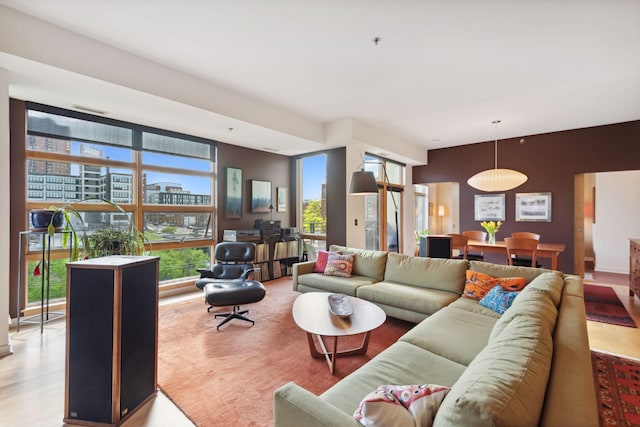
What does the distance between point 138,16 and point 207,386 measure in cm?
307

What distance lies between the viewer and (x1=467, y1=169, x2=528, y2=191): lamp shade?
4.64 m

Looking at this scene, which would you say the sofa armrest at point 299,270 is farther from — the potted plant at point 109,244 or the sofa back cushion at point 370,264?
the potted plant at point 109,244

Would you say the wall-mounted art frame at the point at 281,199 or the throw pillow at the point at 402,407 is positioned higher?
the wall-mounted art frame at the point at 281,199

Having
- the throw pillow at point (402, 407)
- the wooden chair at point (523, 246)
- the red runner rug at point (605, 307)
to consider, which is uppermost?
the wooden chair at point (523, 246)

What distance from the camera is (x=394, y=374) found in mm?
1654

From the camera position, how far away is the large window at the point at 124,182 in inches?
139

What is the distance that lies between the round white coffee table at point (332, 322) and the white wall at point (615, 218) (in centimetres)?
719

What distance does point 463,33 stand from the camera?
8.52 ft

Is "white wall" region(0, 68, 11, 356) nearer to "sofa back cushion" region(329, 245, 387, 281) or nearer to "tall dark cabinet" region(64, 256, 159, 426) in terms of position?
"tall dark cabinet" region(64, 256, 159, 426)

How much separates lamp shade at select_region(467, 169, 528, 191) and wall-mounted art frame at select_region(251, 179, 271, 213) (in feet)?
12.7

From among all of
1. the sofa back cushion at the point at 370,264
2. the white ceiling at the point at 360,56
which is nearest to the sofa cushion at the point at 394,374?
the sofa back cushion at the point at 370,264

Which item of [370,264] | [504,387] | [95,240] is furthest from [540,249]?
[95,240]

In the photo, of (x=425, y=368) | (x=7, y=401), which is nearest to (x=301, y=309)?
(x=425, y=368)

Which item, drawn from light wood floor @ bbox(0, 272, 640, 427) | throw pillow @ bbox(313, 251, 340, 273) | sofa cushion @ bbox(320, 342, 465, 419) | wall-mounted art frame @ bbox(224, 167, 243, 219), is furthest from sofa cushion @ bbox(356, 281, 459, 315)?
wall-mounted art frame @ bbox(224, 167, 243, 219)
